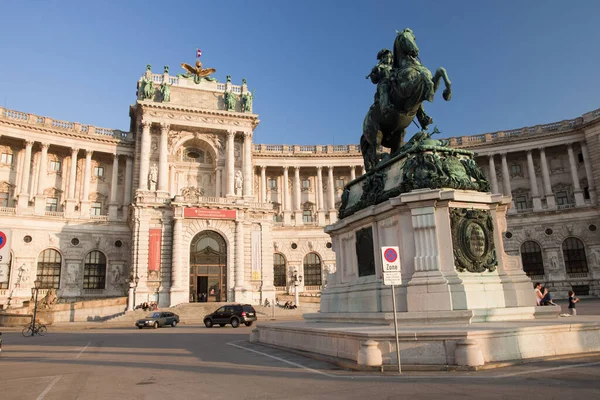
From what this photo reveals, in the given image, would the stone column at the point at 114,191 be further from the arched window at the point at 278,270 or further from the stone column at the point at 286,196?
the stone column at the point at 286,196

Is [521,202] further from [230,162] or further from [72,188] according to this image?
[72,188]

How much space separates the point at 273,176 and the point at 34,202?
28436 millimetres

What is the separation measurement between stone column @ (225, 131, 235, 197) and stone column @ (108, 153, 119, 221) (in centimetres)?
1330

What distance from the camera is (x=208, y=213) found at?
153 feet

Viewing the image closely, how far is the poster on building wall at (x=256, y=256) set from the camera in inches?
1876

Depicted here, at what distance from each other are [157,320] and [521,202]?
45.2 metres

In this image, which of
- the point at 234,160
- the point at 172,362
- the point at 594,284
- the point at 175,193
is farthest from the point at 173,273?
the point at 594,284

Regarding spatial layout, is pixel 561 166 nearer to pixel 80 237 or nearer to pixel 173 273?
pixel 173 273

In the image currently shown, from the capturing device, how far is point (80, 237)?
49656 millimetres

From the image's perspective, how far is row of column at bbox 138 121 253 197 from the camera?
49.1 metres

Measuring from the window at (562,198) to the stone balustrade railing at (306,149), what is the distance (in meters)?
24.7

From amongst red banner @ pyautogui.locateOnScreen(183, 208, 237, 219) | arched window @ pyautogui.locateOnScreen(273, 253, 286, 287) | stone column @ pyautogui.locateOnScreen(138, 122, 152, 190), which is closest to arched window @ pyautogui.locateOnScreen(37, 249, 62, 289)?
stone column @ pyautogui.locateOnScreen(138, 122, 152, 190)

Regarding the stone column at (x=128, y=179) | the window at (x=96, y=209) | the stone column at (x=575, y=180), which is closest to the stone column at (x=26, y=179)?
the window at (x=96, y=209)

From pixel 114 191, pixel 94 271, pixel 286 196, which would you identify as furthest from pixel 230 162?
pixel 94 271
